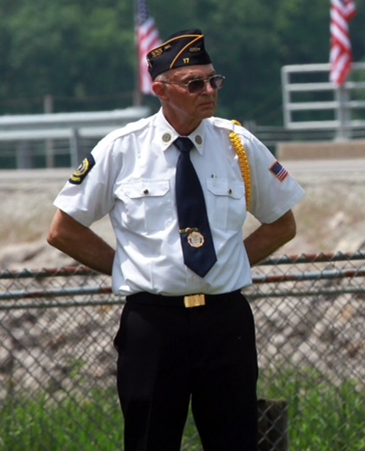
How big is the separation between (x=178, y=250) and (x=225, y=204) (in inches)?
8.9

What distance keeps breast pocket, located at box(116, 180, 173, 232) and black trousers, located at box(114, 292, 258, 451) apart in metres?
0.23

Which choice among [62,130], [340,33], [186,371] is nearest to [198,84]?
[186,371]

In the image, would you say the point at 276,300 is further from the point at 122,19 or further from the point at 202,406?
the point at 122,19

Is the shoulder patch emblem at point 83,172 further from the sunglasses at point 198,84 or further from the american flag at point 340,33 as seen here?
the american flag at point 340,33

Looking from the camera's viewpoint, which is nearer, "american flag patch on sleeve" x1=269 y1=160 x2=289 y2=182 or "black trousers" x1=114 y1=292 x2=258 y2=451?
"black trousers" x1=114 y1=292 x2=258 y2=451

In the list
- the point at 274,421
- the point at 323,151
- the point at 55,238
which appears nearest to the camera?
the point at 55,238

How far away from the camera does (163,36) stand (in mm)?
59688

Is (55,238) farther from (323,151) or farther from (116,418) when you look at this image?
(323,151)

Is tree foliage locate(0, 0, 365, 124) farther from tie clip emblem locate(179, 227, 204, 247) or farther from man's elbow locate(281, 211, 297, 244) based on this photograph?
tie clip emblem locate(179, 227, 204, 247)

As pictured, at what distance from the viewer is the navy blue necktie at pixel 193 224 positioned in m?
5.12

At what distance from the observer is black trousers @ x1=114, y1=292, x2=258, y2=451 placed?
516 cm

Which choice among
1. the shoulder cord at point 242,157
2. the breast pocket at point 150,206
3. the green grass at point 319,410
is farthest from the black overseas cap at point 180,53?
the green grass at point 319,410

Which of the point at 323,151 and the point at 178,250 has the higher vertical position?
the point at 178,250

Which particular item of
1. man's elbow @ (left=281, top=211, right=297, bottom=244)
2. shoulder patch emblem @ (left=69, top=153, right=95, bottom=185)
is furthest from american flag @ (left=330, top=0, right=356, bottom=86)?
shoulder patch emblem @ (left=69, top=153, right=95, bottom=185)
